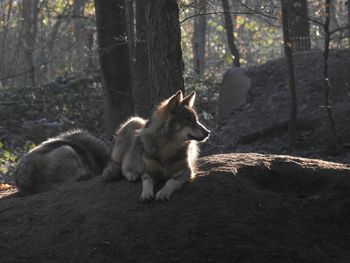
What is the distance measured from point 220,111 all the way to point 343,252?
10.5 m

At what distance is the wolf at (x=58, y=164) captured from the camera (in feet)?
31.8

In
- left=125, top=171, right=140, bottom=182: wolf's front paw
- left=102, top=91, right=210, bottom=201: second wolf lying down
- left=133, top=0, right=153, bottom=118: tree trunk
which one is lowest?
left=125, top=171, right=140, bottom=182: wolf's front paw

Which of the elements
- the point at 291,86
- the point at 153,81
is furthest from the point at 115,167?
the point at 291,86

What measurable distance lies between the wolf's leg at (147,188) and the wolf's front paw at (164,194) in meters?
0.09

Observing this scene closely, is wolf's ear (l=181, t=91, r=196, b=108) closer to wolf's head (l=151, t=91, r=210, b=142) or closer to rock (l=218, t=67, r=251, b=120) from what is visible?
wolf's head (l=151, t=91, r=210, b=142)

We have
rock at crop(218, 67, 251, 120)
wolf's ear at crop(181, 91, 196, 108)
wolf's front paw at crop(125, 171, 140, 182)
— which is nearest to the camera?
wolf's ear at crop(181, 91, 196, 108)

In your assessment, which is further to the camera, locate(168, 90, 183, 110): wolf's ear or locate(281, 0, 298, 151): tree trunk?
locate(281, 0, 298, 151): tree trunk

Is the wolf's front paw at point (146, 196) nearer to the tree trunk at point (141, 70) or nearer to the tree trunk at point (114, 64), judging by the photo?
the tree trunk at point (114, 64)

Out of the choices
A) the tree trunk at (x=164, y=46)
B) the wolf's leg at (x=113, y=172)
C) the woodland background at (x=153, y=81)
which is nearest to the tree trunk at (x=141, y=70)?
the woodland background at (x=153, y=81)

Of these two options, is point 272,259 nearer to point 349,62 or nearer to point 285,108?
point 285,108

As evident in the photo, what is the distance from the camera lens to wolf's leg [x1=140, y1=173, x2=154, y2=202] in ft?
22.6

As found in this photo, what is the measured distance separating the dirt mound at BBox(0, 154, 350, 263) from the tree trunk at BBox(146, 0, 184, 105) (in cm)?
251

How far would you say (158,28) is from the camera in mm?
9820

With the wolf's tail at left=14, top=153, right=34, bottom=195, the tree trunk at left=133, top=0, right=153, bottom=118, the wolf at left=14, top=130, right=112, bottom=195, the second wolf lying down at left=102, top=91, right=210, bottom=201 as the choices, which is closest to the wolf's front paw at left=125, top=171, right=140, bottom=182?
the second wolf lying down at left=102, top=91, right=210, bottom=201
